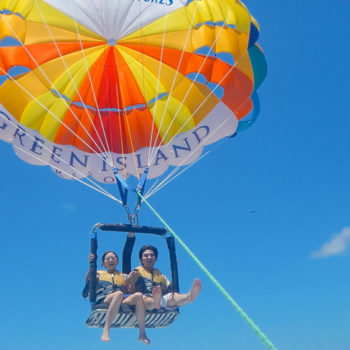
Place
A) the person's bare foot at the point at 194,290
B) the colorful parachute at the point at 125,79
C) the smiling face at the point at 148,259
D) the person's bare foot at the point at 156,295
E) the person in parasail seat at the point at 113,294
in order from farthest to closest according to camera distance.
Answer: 1. the colorful parachute at the point at 125,79
2. the smiling face at the point at 148,259
3. the person's bare foot at the point at 194,290
4. the person in parasail seat at the point at 113,294
5. the person's bare foot at the point at 156,295

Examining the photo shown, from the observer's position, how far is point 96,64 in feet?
34.0

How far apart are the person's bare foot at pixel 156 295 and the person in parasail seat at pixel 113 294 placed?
0.52 ft

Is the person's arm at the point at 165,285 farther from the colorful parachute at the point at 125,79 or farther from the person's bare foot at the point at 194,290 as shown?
the colorful parachute at the point at 125,79

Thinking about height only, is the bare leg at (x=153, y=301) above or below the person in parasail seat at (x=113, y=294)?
below

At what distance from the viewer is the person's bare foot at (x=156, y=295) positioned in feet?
22.4

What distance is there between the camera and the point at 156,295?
6.90m

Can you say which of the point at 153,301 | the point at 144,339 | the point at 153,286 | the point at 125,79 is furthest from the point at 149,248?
the point at 125,79

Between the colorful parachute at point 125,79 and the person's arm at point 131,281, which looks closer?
the person's arm at point 131,281

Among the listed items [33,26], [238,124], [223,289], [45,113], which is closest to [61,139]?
[45,113]

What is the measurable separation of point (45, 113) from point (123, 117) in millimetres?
1443

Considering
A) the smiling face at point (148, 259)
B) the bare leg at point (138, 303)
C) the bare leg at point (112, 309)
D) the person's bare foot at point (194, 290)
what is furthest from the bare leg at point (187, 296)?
the bare leg at point (112, 309)

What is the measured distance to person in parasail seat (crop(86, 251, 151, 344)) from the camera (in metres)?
6.95

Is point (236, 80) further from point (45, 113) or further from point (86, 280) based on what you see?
point (86, 280)

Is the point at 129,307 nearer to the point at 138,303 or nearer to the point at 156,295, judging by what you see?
the point at 138,303
